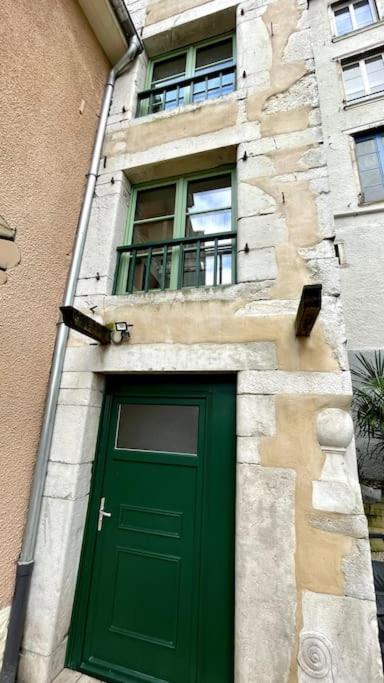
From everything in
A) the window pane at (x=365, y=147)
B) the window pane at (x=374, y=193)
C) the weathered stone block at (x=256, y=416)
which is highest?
the window pane at (x=365, y=147)

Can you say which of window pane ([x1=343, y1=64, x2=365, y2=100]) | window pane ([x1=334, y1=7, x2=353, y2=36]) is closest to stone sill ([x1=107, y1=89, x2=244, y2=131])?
window pane ([x1=343, y1=64, x2=365, y2=100])

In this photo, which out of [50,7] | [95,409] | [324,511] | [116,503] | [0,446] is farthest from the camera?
[50,7]

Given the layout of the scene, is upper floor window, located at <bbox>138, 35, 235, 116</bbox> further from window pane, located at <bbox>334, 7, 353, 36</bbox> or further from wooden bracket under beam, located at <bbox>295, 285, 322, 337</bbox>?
window pane, located at <bbox>334, 7, 353, 36</bbox>

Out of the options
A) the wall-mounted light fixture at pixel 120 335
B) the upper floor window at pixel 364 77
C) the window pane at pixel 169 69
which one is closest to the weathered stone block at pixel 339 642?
the wall-mounted light fixture at pixel 120 335

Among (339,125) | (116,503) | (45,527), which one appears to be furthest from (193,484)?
(339,125)

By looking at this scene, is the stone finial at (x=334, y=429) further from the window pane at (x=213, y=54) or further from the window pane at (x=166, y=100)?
the window pane at (x=213, y=54)

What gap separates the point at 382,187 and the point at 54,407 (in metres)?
7.68

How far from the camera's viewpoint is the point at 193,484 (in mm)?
2332

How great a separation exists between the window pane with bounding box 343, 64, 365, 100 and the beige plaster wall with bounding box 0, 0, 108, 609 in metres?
6.77

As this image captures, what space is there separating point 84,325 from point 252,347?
1351mm

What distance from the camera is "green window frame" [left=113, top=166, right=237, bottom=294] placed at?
9.27 ft

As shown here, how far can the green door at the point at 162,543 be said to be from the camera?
6.86ft

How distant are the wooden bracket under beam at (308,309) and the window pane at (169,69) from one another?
12.8 feet

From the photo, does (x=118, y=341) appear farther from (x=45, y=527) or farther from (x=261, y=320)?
(x=45, y=527)
